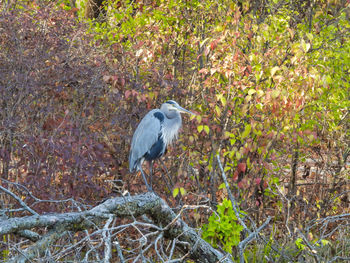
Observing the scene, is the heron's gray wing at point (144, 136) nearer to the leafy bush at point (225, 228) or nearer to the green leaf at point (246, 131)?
the green leaf at point (246, 131)

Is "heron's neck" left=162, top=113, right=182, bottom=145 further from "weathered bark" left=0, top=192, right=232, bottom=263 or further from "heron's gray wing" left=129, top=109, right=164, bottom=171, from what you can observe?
"weathered bark" left=0, top=192, right=232, bottom=263

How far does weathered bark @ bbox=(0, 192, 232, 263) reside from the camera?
2.37 metres

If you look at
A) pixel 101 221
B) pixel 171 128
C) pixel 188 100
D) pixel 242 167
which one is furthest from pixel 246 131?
pixel 101 221

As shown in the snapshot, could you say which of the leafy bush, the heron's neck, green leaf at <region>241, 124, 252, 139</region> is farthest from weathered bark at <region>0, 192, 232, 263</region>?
the heron's neck

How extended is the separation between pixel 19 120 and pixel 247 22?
2.62m

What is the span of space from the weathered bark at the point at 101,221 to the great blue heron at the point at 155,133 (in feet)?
6.42

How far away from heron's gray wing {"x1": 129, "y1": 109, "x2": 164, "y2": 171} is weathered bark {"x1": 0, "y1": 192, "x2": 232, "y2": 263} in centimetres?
190

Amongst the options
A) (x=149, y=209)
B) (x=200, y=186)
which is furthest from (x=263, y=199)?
(x=149, y=209)

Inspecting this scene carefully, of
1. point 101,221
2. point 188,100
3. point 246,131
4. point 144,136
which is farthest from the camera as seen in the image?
point 188,100

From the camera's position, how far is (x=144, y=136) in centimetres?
546

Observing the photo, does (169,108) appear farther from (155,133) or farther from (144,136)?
(144,136)

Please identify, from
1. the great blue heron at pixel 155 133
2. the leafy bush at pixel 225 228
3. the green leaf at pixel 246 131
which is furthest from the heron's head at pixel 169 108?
the leafy bush at pixel 225 228

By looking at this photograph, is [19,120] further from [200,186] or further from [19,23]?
[200,186]

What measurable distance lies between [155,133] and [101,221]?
9.51ft
